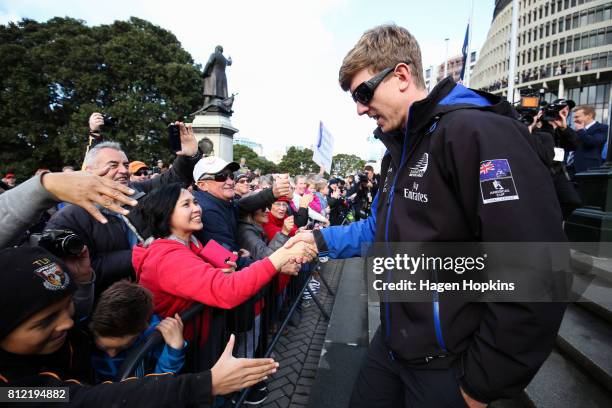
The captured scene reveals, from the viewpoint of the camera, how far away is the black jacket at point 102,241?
264 cm

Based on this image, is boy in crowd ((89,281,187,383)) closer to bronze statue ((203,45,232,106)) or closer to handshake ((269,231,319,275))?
handshake ((269,231,319,275))

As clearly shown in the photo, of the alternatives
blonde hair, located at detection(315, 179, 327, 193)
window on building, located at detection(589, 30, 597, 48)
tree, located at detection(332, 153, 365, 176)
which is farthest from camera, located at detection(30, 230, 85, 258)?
tree, located at detection(332, 153, 365, 176)

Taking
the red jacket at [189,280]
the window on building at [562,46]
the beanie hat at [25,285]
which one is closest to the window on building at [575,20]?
the window on building at [562,46]

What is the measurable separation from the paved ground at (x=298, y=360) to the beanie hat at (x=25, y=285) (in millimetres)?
2381

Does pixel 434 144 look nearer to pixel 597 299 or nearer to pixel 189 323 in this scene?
pixel 189 323

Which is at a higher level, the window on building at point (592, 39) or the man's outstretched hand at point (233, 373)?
the window on building at point (592, 39)

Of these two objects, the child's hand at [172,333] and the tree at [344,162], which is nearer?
the child's hand at [172,333]

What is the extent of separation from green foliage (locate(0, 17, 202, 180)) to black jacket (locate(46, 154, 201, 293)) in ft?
84.7

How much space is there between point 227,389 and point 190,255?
3.02 ft

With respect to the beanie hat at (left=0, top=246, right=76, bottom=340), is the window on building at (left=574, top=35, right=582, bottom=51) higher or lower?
higher

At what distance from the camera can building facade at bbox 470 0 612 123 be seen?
5091 centimetres

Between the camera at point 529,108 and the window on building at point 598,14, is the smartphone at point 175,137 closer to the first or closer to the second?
the camera at point 529,108

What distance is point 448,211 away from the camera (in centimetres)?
133

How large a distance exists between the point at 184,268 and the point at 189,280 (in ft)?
0.27
